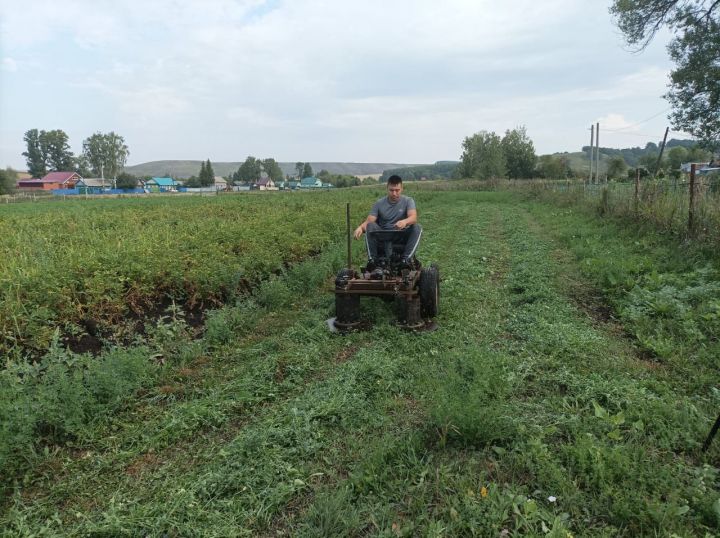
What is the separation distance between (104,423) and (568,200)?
20929 millimetres

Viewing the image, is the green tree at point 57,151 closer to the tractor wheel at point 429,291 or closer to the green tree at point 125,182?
the green tree at point 125,182

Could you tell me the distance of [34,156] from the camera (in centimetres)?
10312

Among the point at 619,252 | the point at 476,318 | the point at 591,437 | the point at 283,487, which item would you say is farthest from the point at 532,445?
the point at 619,252

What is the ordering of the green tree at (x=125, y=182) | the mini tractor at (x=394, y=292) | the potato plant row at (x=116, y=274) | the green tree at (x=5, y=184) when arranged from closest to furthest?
the potato plant row at (x=116, y=274)
the mini tractor at (x=394, y=292)
the green tree at (x=5, y=184)
the green tree at (x=125, y=182)

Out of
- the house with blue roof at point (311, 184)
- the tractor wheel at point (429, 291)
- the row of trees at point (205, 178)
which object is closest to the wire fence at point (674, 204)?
the tractor wheel at point (429, 291)

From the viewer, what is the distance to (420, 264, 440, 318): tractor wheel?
213 inches

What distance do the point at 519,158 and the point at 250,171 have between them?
80.0 m

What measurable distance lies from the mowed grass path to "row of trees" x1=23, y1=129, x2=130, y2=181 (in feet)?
372

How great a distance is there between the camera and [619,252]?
28.3 ft

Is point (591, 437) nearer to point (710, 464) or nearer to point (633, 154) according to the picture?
point (710, 464)

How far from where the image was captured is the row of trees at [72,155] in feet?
331

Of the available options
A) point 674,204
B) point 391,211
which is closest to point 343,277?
point 391,211

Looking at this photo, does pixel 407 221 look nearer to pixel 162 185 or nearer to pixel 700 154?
pixel 700 154

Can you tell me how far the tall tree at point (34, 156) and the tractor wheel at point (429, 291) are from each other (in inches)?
4867
